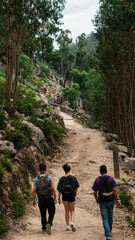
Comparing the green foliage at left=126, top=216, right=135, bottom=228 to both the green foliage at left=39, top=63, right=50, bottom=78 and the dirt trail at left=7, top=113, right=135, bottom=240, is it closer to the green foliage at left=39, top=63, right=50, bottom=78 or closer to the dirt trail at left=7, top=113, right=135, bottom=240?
the dirt trail at left=7, top=113, right=135, bottom=240

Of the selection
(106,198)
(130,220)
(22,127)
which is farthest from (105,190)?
(22,127)

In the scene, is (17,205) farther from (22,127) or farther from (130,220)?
(22,127)

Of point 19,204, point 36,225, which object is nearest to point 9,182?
point 19,204

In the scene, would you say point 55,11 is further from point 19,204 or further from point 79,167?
point 19,204

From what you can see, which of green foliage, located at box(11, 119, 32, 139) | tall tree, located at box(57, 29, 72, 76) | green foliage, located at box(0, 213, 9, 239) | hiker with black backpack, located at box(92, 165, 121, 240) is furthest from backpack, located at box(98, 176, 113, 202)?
tall tree, located at box(57, 29, 72, 76)

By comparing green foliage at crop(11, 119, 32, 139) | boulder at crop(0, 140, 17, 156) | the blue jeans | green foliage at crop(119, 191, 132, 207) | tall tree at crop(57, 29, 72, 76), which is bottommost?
green foliage at crop(119, 191, 132, 207)

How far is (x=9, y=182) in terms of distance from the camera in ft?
23.4

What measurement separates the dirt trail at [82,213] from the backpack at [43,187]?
3.09 feet

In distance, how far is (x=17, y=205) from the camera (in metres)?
6.66

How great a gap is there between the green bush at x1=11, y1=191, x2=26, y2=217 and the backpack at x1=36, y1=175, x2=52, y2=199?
159 centimetres

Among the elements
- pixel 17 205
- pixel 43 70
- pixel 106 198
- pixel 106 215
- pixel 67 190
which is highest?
pixel 43 70

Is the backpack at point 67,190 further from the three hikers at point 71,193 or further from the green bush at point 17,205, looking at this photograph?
the green bush at point 17,205

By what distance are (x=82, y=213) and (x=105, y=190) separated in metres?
2.98

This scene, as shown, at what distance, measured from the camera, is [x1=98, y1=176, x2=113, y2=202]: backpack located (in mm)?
5117
